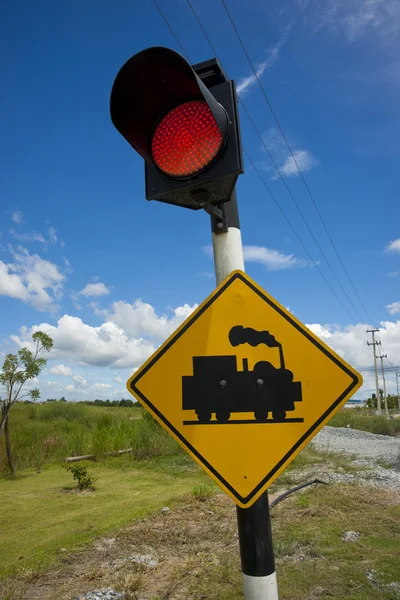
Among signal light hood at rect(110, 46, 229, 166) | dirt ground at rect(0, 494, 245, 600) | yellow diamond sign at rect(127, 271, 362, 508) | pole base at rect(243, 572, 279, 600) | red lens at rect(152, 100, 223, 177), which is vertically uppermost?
signal light hood at rect(110, 46, 229, 166)

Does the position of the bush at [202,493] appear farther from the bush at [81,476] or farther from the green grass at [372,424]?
the green grass at [372,424]

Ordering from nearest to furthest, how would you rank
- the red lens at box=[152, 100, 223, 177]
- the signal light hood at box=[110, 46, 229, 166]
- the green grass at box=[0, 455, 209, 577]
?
the signal light hood at box=[110, 46, 229, 166] → the red lens at box=[152, 100, 223, 177] → the green grass at box=[0, 455, 209, 577]

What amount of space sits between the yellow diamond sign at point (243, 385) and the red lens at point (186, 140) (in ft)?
2.03

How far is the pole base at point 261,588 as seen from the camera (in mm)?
1971

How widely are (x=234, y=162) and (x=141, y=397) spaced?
123 centimetres

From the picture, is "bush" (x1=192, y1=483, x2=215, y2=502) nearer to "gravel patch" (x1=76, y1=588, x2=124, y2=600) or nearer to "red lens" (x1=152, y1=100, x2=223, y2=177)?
"gravel patch" (x1=76, y1=588, x2=124, y2=600)

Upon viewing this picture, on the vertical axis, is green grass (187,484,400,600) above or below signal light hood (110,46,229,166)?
below

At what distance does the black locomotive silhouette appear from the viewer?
6.68ft

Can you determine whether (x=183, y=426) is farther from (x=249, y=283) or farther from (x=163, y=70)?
(x=163, y=70)

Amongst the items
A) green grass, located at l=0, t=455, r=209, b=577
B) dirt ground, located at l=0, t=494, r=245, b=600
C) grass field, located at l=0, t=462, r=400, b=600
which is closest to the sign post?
grass field, located at l=0, t=462, r=400, b=600

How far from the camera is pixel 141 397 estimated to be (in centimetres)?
219

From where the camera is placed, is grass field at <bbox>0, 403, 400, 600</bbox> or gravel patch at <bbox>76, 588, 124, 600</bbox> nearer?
gravel patch at <bbox>76, 588, 124, 600</bbox>

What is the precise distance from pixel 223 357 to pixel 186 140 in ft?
3.57

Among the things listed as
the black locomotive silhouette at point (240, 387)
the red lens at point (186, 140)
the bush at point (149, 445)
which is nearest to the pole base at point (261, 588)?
the black locomotive silhouette at point (240, 387)
